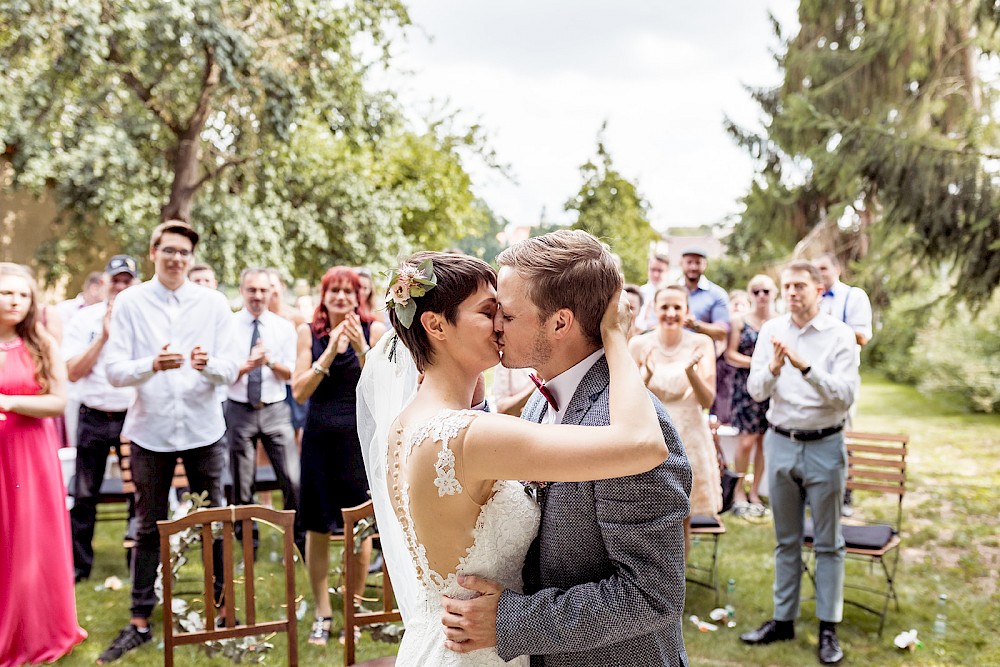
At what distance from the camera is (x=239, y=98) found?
11.8 m

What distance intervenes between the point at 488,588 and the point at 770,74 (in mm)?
19235

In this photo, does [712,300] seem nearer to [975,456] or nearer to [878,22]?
[878,22]

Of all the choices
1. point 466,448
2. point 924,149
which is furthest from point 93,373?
point 924,149

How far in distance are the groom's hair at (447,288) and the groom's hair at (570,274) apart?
0.48ft

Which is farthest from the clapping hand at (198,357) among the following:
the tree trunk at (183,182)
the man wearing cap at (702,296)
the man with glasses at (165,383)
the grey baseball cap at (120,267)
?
the tree trunk at (183,182)

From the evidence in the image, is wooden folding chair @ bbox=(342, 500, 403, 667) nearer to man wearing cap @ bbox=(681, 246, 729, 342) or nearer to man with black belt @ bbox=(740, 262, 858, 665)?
man with black belt @ bbox=(740, 262, 858, 665)

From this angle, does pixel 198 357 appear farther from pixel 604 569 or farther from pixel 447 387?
pixel 604 569

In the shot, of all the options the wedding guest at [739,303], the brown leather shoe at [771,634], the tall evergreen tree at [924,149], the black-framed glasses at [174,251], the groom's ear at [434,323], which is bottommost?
the brown leather shoe at [771,634]

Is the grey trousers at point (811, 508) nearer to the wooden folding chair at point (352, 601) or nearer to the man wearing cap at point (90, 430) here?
the wooden folding chair at point (352, 601)

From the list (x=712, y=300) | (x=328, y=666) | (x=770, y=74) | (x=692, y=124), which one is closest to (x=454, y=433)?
(x=328, y=666)

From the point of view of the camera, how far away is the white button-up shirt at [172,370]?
172 inches

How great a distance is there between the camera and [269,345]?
605cm

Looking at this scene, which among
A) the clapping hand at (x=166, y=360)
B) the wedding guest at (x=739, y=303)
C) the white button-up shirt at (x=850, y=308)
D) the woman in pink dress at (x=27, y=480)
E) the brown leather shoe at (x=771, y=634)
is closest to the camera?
the woman in pink dress at (x=27, y=480)

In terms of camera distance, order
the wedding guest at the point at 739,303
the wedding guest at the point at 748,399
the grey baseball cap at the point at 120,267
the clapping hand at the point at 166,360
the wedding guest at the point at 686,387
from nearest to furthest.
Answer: the clapping hand at the point at 166,360 → the wedding guest at the point at 686,387 → the grey baseball cap at the point at 120,267 → the wedding guest at the point at 748,399 → the wedding guest at the point at 739,303
